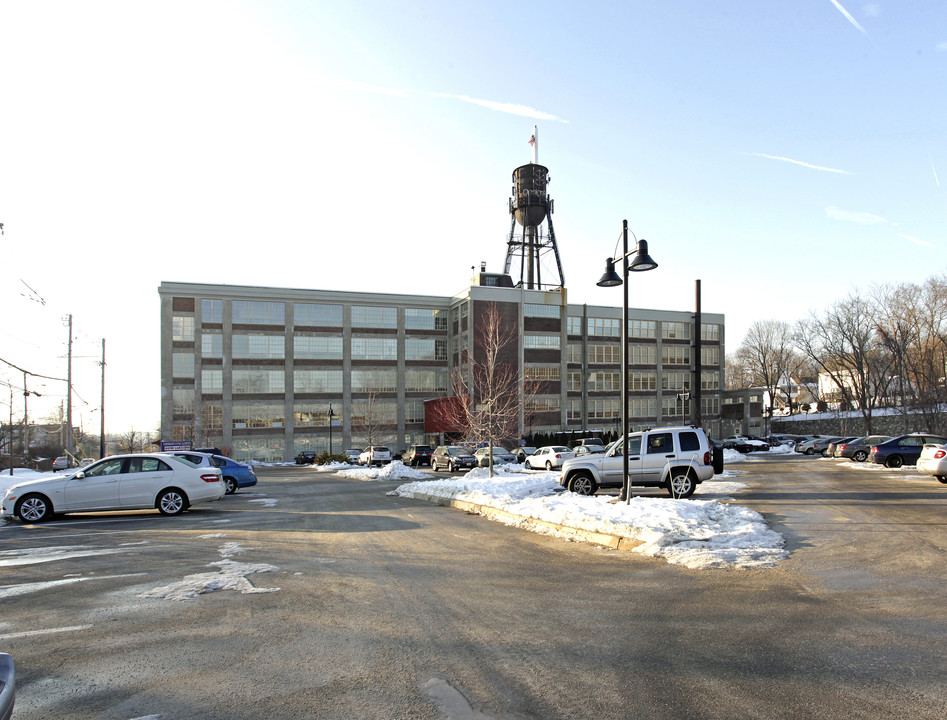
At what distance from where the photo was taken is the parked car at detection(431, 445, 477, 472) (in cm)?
3644

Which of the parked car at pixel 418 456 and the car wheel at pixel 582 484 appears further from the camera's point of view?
the parked car at pixel 418 456

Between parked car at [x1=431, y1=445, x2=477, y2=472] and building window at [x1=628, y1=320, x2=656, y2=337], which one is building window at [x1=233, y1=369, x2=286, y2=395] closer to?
parked car at [x1=431, y1=445, x2=477, y2=472]

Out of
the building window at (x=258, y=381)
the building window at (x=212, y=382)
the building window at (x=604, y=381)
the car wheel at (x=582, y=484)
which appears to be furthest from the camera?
the building window at (x=604, y=381)

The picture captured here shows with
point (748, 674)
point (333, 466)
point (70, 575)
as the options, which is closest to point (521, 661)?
point (748, 674)

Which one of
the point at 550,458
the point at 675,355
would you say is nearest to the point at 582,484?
the point at 550,458

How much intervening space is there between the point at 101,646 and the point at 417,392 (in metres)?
66.4

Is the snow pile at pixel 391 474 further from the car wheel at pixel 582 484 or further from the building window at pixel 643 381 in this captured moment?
the building window at pixel 643 381

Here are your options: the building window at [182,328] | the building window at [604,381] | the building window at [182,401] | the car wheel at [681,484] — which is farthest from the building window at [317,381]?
the car wheel at [681,484]

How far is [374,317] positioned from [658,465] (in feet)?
186

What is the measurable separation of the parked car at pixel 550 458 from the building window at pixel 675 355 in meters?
45.3

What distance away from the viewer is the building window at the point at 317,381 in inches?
2682

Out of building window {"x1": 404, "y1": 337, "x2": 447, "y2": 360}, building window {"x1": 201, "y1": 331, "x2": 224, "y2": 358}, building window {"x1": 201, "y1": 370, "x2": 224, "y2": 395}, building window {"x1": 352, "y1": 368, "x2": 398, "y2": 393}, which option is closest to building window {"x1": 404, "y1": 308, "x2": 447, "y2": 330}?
building window {"x1": 404, "y1": 337, "x2": 447, "y2": 360}

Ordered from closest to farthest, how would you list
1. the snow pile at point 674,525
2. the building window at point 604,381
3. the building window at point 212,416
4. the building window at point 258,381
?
the snow pile at point 674,525 → the building window at point 212,416 → the building window at point 258,381 → the building window at point 604,381

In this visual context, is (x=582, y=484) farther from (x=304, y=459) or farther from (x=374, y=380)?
(x=374, y=380)
